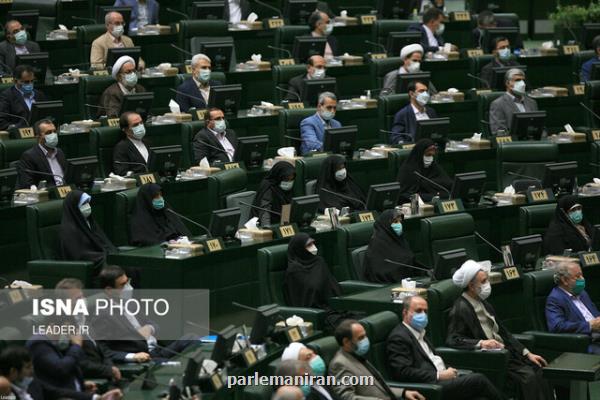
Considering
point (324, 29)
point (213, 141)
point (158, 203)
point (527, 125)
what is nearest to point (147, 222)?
A: point (158, 203)

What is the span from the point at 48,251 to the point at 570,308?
358 centimetres

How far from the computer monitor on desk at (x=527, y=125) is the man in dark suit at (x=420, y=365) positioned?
13.5 feet

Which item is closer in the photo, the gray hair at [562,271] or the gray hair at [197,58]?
the gray hair at [562,271]

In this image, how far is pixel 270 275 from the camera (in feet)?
29.6

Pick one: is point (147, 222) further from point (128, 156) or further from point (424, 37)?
point (424, 37)

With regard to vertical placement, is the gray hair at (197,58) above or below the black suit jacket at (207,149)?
above

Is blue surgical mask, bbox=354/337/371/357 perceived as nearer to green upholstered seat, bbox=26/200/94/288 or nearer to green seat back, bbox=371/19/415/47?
green upholstered seat, bbox=26/200/94/288

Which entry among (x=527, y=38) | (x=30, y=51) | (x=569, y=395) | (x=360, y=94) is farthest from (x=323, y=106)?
(x=527, y=38)

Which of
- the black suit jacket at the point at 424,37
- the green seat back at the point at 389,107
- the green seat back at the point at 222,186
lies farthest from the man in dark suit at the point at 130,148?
the black suit jacket at the point at 424,37

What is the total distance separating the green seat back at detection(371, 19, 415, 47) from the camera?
14141 millimetres

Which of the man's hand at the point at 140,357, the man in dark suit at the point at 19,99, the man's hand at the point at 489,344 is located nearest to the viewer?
the man's hand at the point at 140,357

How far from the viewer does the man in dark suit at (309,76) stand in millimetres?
12461

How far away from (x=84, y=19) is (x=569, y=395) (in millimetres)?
6782

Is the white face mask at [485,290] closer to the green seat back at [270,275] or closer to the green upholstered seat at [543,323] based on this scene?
the green upholstered seat at [543,323]
